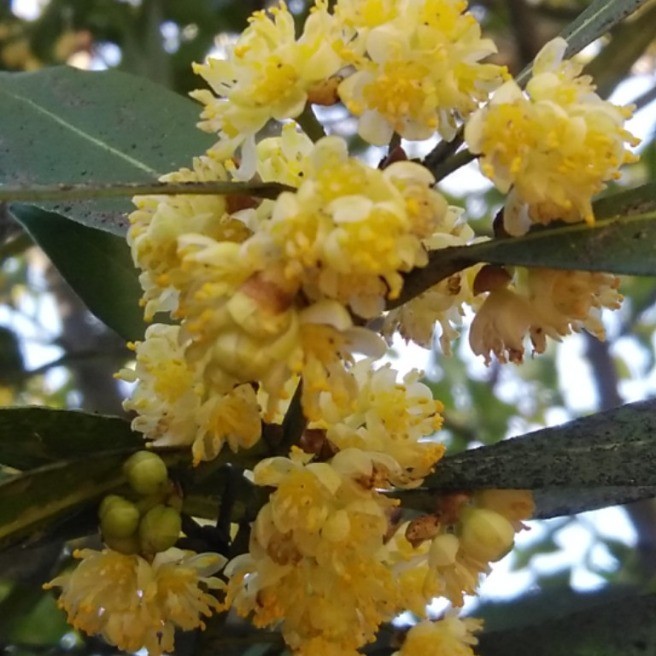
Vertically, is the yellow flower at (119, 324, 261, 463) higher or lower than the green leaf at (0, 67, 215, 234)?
lower

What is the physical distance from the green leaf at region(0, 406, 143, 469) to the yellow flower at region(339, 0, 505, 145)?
10.9 inches

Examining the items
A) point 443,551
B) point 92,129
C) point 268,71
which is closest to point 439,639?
point 443,551

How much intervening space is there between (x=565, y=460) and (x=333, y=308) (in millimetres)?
261

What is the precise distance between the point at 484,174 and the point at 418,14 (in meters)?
0.12

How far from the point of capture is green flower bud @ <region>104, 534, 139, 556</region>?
711 millimetres

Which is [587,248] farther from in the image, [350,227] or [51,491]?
[51,491]

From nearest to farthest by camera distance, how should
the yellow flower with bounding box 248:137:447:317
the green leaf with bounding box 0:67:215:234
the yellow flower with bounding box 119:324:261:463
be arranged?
the yellow flower with bounding box 248:137:447:317, the yellow flower with bounding box 119:324:261:463, the green leaf with bounding box 0:67:215:234

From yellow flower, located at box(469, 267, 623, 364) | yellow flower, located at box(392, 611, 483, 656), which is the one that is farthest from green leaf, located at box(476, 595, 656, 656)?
yellow flower, located at box(469, 267, 623, 364)

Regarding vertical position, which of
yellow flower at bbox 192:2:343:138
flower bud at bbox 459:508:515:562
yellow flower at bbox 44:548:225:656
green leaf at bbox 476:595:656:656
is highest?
yellow flower at bbox 192:2:343:138

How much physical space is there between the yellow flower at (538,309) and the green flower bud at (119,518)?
0.26 metres

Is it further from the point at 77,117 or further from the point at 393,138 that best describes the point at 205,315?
the point at 77,117

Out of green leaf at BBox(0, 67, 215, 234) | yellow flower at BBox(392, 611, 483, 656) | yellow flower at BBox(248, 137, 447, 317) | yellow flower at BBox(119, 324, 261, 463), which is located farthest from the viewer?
green leaf at BBox(0, 67, 215, 234)

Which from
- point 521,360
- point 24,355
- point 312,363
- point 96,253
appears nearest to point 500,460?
point 521,360

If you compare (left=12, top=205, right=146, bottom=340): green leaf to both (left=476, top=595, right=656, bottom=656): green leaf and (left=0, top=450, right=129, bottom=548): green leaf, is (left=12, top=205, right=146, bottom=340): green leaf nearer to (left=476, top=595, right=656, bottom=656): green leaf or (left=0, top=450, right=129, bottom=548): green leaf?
(left=0, top=450, right=129, bottom=548): green leaf
